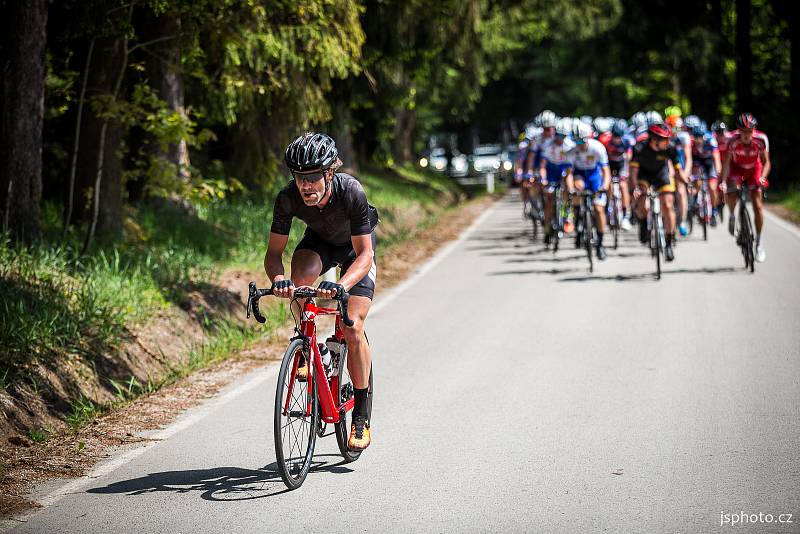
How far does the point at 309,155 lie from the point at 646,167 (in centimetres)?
1071

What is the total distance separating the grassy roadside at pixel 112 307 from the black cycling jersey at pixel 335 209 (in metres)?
2.37

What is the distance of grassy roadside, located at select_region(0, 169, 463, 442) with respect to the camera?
8.35 meters

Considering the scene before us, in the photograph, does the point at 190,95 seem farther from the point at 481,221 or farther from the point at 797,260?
the point at 481,221

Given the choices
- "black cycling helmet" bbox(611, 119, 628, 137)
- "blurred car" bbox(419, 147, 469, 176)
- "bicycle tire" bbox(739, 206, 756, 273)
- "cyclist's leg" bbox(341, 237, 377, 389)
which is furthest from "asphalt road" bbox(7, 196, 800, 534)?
"blurred car" bbox(419, 147, 469, 176)

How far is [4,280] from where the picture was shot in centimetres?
970

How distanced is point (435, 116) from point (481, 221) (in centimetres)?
2810

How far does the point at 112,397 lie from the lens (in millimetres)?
8711

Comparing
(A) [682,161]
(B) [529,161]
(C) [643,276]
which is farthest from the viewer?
(B) [529,161]

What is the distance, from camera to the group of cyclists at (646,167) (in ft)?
51.6

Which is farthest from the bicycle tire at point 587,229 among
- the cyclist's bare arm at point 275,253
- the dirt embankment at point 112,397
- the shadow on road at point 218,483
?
the cyclist's bare arm at point 275,253

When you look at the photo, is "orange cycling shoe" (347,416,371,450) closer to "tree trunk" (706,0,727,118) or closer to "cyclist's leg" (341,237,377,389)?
"cyclist's leg" (341,237,377,389)

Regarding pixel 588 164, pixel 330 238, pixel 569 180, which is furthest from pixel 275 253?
pixel 569 180

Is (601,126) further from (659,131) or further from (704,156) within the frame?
(659,131)

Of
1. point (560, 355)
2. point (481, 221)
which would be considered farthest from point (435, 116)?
point (560, 355)
